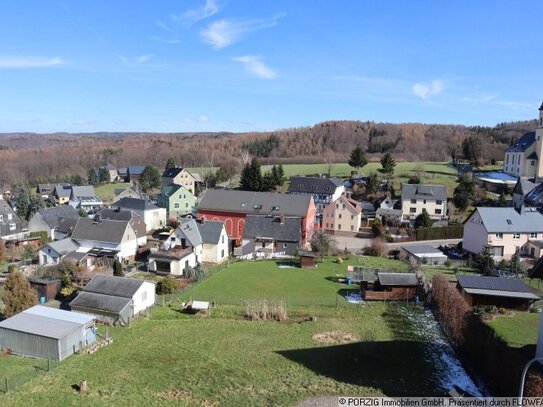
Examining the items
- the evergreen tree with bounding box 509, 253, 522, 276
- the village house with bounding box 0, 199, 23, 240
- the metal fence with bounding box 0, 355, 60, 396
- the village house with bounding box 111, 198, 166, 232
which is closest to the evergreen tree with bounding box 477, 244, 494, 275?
the evergreen tree with bounding box 509, 253, 522, 276

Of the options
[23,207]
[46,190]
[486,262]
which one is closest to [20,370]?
[486,262]

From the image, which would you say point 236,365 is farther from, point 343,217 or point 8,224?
point 8,224

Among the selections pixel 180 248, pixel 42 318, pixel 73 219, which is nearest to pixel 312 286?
pixel 180 248

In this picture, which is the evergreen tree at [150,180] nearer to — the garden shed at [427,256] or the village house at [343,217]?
the village house at [343,217]

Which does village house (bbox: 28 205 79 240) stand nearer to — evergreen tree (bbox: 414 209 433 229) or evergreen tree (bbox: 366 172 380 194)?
evergreen tree (bbox: 414 209 433 229)

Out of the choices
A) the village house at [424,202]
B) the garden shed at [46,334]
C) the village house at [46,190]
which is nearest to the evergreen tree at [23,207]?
the village house at [46,190]

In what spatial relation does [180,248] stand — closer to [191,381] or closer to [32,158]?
[191,381]
